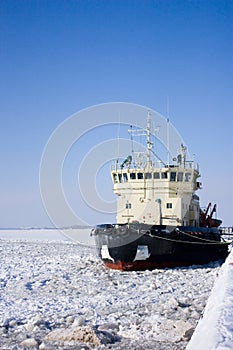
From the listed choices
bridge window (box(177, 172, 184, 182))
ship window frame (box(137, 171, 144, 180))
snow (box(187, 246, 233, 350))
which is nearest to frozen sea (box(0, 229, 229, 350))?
snow (box(187, 246, 233, 350))

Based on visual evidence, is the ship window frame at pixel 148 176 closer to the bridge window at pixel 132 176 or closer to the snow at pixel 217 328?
the bridge window at pixel 132 176

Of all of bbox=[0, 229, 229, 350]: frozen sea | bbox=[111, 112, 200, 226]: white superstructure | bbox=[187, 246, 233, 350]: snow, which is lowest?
bbox=[0, 229, 229, 350]: frozen sea

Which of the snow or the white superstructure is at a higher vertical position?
the white superstructure

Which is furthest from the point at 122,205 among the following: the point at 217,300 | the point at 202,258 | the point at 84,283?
the point at 217,300

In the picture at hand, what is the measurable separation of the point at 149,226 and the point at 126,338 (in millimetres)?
9253

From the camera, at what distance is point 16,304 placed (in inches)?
393

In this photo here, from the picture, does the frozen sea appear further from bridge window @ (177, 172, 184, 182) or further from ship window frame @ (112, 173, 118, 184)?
ship window frame @ (112, 173, 118, 184)

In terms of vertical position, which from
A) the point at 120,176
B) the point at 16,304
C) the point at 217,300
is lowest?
the point at 16,304

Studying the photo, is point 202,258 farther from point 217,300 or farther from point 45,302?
point 217,300

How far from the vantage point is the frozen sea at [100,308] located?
6859 mm

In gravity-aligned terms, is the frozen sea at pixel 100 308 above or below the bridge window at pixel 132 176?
below

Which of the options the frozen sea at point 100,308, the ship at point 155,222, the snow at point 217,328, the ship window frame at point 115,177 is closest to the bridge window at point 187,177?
the ship at point 155,222

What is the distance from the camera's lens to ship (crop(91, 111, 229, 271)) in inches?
640

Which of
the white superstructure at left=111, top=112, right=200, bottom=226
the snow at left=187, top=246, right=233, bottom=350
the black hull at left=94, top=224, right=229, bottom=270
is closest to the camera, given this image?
the snow at left=187, top=246, right=233, bottom=350
